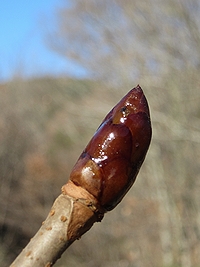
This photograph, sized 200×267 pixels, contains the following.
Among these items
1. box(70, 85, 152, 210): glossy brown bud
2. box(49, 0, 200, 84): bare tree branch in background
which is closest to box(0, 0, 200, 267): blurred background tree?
box(49, 0, 200, 84): bare tree branch in background

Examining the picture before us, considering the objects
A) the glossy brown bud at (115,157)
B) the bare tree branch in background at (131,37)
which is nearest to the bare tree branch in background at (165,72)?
the bare tree branch in background at (131,37)

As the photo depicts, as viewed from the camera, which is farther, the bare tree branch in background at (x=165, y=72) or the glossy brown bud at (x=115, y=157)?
the bare tree branch in background at (x=165, y=72)

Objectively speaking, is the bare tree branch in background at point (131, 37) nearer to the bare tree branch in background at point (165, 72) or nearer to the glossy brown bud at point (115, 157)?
the bare tree branch in background at point (165, 72)

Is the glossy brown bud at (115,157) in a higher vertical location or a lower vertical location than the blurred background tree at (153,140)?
higher

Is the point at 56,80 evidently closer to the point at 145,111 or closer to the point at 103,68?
the point at 103,68

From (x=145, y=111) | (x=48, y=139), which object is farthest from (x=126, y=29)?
(x=145, y=111)

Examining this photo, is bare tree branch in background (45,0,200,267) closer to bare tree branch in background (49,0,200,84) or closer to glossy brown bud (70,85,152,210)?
bare tree branch in background (49,0,200,84)
